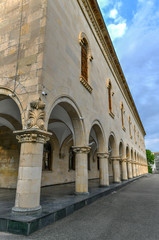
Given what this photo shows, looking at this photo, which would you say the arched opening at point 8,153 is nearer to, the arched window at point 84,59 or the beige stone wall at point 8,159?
the beige stone wall at point 8,159

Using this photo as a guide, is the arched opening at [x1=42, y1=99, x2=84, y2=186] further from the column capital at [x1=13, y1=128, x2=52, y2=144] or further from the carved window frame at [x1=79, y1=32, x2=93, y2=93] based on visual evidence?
the column capital at [x1=13, y1=128, x2=52, y2=144]

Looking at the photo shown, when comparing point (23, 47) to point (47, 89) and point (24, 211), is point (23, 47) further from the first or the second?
point (24, 211)

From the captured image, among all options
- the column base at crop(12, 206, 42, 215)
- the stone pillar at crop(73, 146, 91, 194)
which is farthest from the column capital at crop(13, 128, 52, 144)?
the stone pillar at crop(73, 146, 91, 194)

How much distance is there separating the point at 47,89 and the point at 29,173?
260 cm

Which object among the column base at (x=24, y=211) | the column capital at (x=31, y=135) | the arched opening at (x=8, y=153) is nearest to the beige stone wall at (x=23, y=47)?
the column capital at (x=31, y=135)

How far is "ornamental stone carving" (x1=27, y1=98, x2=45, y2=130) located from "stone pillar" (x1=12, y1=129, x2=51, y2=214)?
0.62 ft

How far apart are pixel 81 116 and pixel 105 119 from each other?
13.6 feet

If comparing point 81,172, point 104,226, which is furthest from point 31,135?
point 81,172

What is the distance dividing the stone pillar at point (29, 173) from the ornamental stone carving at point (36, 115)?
7.4 inches

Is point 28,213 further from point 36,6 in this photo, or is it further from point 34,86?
point 36,6

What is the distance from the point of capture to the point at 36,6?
21.2 ft

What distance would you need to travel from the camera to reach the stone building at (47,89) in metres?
4.84

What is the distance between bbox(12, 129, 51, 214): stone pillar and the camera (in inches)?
174

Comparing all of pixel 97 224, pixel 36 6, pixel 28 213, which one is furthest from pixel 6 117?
pixel 97 224
